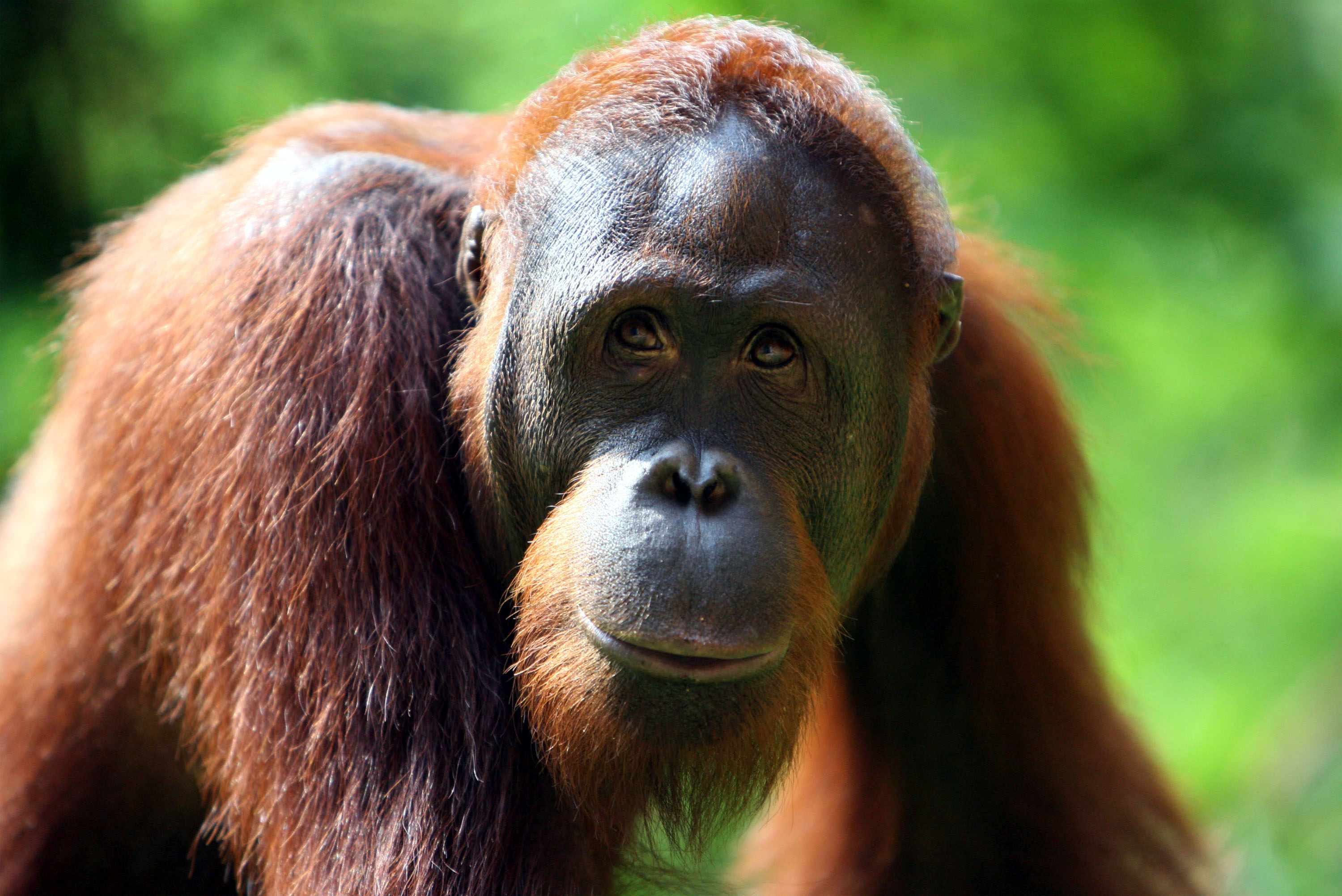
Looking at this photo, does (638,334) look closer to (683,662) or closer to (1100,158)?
(683,662)

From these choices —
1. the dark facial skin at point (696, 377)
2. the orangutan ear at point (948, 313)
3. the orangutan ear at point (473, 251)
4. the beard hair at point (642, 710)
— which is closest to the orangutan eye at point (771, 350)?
the dark facial skin at point (696, 377)

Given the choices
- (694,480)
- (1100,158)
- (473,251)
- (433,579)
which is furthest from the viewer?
(1100,158)

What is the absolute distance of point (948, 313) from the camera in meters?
2.87

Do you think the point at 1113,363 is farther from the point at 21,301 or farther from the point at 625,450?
the point at 21,301

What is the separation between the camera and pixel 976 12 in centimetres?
541

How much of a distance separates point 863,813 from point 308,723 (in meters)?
1.91

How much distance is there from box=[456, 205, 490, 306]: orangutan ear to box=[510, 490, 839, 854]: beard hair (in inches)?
21.0

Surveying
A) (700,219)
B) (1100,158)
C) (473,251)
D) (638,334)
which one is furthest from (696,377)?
(1100,158)

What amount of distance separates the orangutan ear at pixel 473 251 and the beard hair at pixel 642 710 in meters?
0.53

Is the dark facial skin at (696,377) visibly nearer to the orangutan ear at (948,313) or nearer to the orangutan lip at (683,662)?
the orangutan lip at (683,662)

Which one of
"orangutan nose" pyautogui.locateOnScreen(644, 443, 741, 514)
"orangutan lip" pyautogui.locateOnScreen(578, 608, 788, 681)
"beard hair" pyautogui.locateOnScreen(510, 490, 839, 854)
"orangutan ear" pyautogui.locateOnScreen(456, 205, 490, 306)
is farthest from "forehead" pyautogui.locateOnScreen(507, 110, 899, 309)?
"orangutan lip" pyautogui.locateOnScreen(578, 608, 788, 681)

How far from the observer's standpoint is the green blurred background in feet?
16.8

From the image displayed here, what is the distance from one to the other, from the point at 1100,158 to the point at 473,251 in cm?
363

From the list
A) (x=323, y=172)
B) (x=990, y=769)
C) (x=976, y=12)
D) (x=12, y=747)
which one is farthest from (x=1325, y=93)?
(x=12, y=747)
